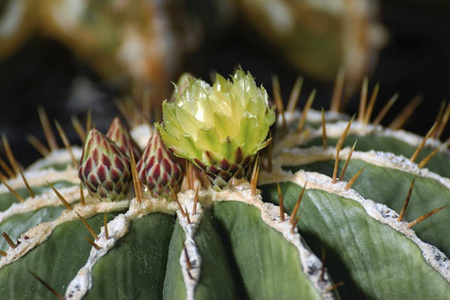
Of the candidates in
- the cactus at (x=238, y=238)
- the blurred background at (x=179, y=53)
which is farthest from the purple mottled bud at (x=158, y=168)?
the blurred background at (x=179, y=53)

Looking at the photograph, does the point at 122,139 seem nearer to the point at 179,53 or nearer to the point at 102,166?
the point at 102,166

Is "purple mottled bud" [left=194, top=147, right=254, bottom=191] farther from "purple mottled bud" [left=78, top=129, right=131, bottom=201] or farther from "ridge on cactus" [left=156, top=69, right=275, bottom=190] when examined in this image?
"purple mottled bud" [left=78, top=129, right=131, bottom=201]

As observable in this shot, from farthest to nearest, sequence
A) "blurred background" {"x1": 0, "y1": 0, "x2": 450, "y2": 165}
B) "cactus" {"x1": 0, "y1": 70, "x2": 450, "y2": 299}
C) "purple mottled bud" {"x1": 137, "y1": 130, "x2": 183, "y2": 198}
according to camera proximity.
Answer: "blurred background" {"x1": 0, "y1": 0, "x2": 450, "y2": 165} < "purple mottled bud" {"x1": 137, "y1": 130, "x2": 183, "y2": 198} < "cactus" {"x1": 0, "y1": 70, "x2": 450, "y2": 299}

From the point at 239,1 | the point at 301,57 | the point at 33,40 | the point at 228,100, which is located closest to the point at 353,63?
the point at 301,57

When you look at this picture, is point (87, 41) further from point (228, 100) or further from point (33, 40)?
point (228, 100)

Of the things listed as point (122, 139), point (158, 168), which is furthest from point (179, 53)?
point (158, 168)

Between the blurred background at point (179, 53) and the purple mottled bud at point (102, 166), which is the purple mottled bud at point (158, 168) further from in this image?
the blurred background at point (179, 53)

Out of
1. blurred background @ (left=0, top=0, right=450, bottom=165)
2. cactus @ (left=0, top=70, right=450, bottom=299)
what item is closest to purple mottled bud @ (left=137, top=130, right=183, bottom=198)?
cactus @ (left=0, top=70, right=450, bottom=299)
